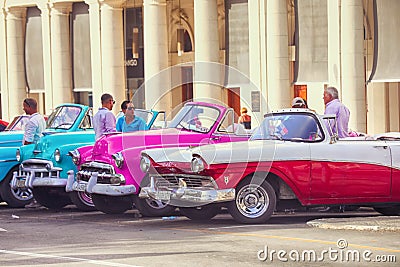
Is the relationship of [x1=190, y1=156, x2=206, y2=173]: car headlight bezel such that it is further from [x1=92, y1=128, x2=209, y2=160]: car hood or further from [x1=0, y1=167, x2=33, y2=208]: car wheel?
[x1=0, y1=167, x2=33, y2=208]: car wheel

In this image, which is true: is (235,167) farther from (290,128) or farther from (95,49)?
(95,49)

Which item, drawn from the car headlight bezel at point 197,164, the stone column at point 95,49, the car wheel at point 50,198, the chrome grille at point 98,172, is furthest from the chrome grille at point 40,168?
the stone column at point 95,49

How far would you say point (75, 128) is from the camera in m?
19.8

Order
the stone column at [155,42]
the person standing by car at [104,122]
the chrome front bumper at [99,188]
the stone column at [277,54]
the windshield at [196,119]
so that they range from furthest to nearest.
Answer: the stone column at [155,42], the stone column at [277,54], the person standing by car at [104,122], the windshield at [196,119], the chrome front bumper at [99,188]

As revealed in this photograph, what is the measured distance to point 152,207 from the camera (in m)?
16.5

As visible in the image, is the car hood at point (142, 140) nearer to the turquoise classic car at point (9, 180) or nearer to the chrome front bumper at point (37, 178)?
the chrome front bumper at point (37, 178)

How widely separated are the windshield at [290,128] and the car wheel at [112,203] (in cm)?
264

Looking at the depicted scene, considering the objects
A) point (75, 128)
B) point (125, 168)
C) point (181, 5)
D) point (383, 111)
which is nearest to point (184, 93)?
point (181, 5)

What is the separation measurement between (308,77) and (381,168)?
17469 mm

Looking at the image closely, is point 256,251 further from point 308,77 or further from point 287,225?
point 308,77

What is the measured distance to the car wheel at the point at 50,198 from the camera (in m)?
18.9

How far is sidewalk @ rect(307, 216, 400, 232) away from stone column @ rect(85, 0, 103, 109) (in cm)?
2608

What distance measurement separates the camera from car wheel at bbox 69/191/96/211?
18.2 m

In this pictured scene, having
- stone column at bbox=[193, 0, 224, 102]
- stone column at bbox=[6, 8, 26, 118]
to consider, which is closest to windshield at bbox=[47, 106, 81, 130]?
stone column at bbox=[193, 0, 224, 102]
